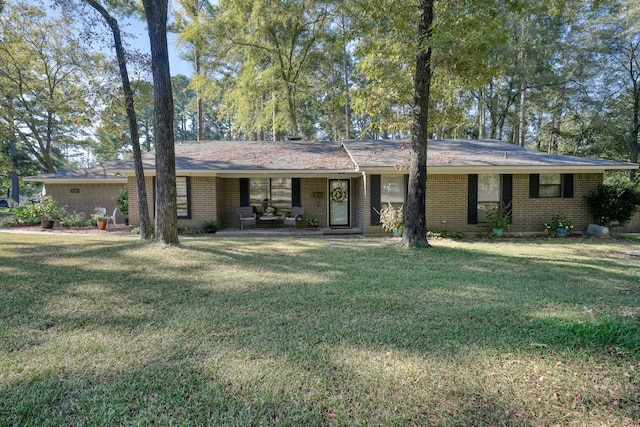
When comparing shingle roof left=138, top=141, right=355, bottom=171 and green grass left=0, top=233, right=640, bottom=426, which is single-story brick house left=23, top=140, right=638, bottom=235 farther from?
green grass left=0, top=233, right=640, bottom=426

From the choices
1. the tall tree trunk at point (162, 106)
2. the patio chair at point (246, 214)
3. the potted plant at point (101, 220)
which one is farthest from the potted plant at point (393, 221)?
the potted plant at point (101, 220)

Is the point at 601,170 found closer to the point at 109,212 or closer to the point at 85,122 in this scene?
the point at 85,122

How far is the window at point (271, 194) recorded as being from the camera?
521 inches

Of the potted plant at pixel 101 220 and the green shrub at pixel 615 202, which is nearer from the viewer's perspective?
the green shrub at pixel 615 202

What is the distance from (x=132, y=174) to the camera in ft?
40.1

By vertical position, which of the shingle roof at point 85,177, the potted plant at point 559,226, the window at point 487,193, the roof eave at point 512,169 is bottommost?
the potted plant at point 559,226

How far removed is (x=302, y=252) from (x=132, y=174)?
787 centimetres

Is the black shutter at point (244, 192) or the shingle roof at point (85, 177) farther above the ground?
the shingle roof at point (85, 177)

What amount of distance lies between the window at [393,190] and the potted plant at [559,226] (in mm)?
5100

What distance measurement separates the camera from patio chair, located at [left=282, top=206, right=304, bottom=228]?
12727 millimetres

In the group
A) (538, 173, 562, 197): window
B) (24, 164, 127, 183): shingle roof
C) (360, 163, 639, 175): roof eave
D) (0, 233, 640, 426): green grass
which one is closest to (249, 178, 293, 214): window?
(360, 163, 639, 175): roof eave

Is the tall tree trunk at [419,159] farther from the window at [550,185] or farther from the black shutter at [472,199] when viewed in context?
the window at [550,185]

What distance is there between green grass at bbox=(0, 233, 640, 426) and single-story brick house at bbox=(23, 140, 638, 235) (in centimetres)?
558

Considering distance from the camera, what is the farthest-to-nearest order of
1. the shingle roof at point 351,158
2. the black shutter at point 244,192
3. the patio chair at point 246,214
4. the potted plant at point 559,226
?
1. the black shutter at point 244,192
2. the patio chair at point 246,214
3. the potted plant at point 559,226
4. the shingle roof at point 351,158
